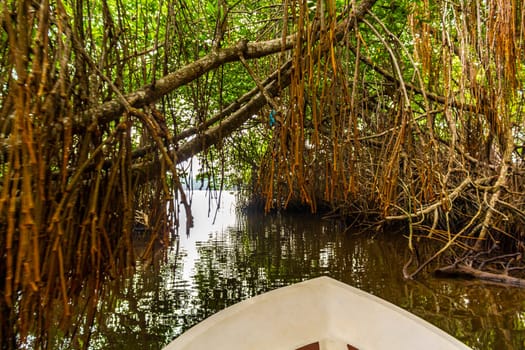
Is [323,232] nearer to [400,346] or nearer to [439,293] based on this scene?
[439,293]

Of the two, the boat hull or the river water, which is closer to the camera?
the boat hull

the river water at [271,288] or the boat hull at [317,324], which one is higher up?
the boat hull at [317,324]

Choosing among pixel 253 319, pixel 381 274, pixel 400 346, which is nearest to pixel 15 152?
pixel 253 319

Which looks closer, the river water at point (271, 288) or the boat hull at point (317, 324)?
the boat hull at point (317, 324)

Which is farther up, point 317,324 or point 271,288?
point 317,324

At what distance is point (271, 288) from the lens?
404cm

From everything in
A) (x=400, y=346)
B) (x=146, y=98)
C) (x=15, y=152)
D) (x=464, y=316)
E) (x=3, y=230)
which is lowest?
(x=464, y=316)

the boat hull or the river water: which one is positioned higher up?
the boat hull

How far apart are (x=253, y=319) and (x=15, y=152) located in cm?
113

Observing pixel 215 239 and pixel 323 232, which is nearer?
pixel 215 239

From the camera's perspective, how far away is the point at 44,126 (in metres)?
1.20

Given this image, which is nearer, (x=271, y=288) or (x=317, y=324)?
(x=317, y=324)

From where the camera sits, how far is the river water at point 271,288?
9.16 ft

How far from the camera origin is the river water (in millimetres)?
2793
